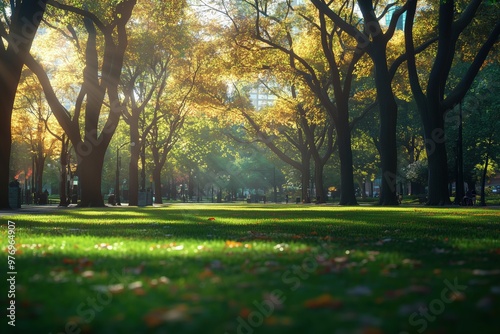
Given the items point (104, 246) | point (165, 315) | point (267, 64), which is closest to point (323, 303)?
point (165, 315)

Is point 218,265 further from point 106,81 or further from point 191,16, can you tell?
point 191,16

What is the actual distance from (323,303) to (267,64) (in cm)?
3882

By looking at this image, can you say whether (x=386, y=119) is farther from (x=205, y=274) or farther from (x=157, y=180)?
(x=205, y=274)

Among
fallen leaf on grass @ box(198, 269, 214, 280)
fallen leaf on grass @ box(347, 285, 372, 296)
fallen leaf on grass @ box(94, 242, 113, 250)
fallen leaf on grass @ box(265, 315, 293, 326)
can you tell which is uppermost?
fallen leaf on grass @ box(94, 242, 113, 250)

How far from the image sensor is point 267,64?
42.0m

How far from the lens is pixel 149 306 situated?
13.2 ft

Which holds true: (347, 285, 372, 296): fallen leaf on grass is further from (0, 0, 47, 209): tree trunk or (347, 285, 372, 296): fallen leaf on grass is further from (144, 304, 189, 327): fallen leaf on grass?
(0, 0, 47, 209): tree trunk

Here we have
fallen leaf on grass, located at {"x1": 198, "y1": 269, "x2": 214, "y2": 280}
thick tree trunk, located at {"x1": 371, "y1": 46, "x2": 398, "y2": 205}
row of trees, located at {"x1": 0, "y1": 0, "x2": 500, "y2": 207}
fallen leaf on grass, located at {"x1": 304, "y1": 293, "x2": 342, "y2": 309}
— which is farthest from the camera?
thick tree trunk, located at {"x1": 371, "y1": 46, "x2": 398, "y2": 205}

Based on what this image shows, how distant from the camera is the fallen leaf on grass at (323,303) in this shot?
154 inches

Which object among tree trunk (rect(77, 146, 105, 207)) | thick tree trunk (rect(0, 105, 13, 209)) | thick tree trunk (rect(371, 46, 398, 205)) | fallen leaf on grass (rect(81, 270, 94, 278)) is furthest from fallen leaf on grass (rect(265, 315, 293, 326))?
tree trunk (rect(77, 146, 105, 207))

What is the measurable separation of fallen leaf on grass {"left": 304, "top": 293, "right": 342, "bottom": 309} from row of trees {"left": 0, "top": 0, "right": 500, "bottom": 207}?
2329 centimetres

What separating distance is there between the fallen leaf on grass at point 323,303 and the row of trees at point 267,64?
23.3 m

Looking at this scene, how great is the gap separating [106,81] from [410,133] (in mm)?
37295

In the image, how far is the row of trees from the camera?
3203 centimetres
